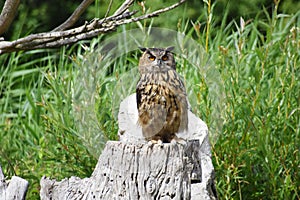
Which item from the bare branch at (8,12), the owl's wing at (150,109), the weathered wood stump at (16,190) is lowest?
Result: the weathered wood stump at (16,190)

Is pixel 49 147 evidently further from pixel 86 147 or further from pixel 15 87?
pixel 15 87

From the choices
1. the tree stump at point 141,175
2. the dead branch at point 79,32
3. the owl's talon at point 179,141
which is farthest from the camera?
the owl's talon at point 179,141

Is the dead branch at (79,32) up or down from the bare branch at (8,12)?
down

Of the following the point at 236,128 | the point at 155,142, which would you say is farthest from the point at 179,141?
the point at 236,128

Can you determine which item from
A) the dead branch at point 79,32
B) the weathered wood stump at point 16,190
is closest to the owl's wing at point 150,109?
the dead branch at point 79,32

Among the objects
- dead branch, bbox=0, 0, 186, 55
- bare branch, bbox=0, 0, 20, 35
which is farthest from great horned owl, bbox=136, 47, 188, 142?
bare branch, bbox=0, 0, 20, 35

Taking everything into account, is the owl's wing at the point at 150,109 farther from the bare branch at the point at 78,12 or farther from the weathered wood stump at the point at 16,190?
the weathered wood stump at the point at 16,190

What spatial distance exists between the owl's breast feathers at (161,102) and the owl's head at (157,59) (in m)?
0.02

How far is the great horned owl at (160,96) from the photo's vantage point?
1921mm

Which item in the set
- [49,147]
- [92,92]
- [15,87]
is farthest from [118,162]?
[15,87]

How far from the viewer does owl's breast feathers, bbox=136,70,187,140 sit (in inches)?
75.6

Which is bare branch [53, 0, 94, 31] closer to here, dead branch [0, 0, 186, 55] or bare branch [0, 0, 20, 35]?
dead branch [0, 0, 186, 55]

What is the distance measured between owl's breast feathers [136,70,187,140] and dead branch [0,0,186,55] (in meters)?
0.21

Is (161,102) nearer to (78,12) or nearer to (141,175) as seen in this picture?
(141,175)
